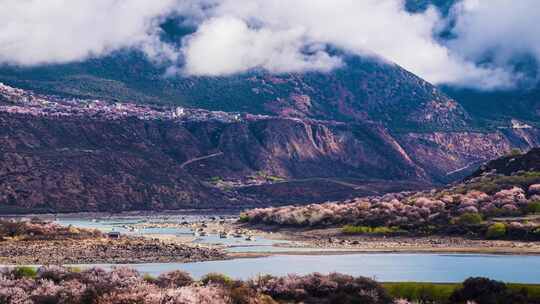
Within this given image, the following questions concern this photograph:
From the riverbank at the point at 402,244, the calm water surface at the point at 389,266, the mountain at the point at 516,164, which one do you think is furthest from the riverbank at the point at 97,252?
the mountain at the point at 516,164

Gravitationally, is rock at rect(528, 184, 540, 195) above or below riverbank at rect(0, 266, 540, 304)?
above

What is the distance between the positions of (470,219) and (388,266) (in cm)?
2907

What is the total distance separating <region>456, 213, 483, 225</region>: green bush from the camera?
9612 cm

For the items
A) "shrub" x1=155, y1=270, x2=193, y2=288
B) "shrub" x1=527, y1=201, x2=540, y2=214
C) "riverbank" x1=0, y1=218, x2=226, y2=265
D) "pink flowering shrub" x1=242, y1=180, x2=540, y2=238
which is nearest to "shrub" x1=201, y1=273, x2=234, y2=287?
"shrub" x1=155, y1=270, x2=193, y2=288

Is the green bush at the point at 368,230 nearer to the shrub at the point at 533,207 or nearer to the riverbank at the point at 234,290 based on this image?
the shrub at the point at 533,207

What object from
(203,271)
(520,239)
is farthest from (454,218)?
(203,271)

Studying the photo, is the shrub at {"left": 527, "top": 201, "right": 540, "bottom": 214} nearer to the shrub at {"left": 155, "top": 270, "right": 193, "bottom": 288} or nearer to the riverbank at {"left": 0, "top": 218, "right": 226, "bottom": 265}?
the riverbank at {"left": 0, "top": 218, "right": 226, "bottom": 265}

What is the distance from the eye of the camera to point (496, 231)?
8912 centimetres

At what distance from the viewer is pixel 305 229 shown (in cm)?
11819

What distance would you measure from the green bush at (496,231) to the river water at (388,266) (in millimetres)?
11397

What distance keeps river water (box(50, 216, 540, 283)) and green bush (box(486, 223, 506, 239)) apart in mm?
11397

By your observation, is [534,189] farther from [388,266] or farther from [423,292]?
[423,292]

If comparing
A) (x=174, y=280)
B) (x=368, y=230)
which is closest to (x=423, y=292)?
(x=174, y=280)

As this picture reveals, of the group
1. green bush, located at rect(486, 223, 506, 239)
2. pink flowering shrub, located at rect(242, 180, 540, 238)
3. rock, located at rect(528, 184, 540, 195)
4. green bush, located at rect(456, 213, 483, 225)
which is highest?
rock, located at rect(528, 184, 540, 195)
